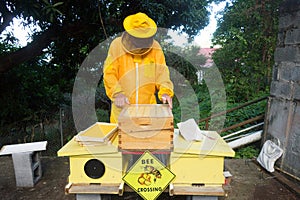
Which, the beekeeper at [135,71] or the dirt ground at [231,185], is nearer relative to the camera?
the beekeeper at [135,71]

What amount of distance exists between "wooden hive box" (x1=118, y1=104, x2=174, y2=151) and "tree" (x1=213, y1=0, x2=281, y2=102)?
5.29 m

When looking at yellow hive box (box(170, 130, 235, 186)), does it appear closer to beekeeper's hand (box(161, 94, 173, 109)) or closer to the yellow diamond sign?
the yellow diamond sign

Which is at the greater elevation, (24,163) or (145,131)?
(145,131)

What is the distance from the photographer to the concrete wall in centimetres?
318

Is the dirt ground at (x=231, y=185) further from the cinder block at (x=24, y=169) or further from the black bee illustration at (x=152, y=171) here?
the black bee illustration at (x=152, y=171)

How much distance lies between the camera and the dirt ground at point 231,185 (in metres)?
2.84

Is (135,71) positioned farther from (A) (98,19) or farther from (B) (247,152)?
(B) (247,152)

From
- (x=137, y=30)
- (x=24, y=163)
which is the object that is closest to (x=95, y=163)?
(x=137, y=30)

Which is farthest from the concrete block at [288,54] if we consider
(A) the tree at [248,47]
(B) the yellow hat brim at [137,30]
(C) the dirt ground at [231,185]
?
(A) the tree at [248,47]

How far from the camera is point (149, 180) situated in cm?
200

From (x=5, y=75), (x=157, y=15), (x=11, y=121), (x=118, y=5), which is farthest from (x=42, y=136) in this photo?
(x=157, y=15)

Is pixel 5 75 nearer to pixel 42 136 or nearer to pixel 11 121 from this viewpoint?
pixel 11 121

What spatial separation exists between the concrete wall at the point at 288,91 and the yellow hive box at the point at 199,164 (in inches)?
64.7

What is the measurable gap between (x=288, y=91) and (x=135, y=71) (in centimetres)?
225
